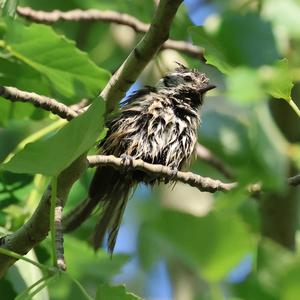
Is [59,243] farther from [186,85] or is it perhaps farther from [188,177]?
[186,85]

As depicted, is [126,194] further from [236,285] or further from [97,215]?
[236,285]

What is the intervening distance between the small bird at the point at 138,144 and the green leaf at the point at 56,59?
2.68 feet

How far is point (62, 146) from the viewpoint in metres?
1.63

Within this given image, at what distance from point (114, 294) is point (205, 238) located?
55 centimetres

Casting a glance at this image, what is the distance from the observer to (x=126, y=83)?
7.97 ft

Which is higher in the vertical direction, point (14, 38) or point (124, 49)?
point (14, 38)

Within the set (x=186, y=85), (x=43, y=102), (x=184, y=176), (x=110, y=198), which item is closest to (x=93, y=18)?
(x=186, y=85)

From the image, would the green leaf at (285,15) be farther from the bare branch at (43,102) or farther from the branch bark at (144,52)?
the bare branch at (43,102)

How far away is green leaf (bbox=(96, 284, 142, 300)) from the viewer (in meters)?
1.61

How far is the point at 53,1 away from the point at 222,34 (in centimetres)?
388

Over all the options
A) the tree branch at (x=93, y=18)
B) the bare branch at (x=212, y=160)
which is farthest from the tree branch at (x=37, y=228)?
the bare branch at (x=212, y=160)

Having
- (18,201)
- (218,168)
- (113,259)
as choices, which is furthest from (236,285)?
(218,168)

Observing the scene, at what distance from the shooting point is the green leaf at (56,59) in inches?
117

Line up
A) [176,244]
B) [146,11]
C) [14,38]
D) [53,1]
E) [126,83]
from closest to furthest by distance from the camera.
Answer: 1. [176,244]
2. [126,83]
3. [14,38]
4. [146,11]
5. [53,1]
